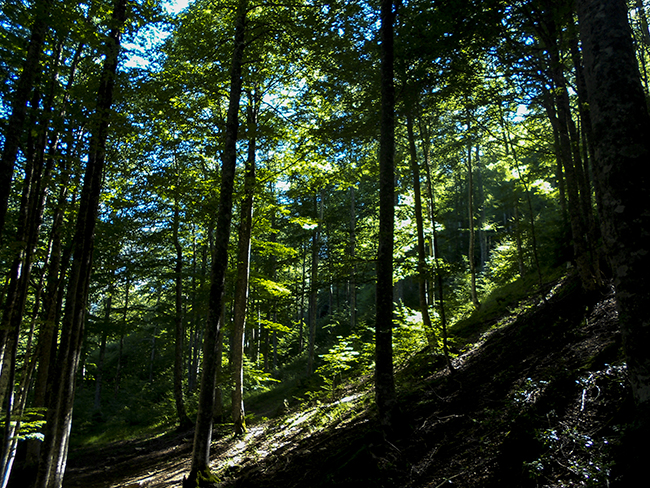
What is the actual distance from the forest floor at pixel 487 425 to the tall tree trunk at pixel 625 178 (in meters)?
0.65

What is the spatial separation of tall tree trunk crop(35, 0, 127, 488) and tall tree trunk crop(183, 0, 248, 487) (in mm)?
2205

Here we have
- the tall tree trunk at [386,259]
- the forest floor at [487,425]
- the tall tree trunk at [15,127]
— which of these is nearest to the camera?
the forest floor at [487,425]

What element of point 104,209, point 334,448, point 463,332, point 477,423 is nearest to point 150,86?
point 104,209

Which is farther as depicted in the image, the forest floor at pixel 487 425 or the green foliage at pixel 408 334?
the green foliage at pixel 408 334

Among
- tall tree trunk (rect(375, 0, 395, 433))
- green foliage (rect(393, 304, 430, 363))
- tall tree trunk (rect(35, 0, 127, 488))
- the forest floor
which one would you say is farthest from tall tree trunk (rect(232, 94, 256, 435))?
tall tree trunk (rect(375, 0, 395, 433))

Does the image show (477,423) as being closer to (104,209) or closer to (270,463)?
(270,463)

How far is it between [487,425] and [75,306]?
706 cm

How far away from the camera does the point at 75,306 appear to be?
22.2ft

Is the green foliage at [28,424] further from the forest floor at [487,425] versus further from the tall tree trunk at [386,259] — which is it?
the tall tree trunk at [386,259]


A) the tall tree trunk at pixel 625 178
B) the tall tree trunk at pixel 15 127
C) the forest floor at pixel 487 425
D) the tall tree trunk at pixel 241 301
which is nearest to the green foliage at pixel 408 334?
the forest floor at pixel 487 425

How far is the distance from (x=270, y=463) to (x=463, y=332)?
585cm

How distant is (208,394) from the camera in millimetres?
6832

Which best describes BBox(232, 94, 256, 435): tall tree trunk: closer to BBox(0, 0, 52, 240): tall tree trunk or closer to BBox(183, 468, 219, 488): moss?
BBox(183, 468, 219, 488): moss

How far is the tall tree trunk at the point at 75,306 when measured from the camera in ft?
20.8
